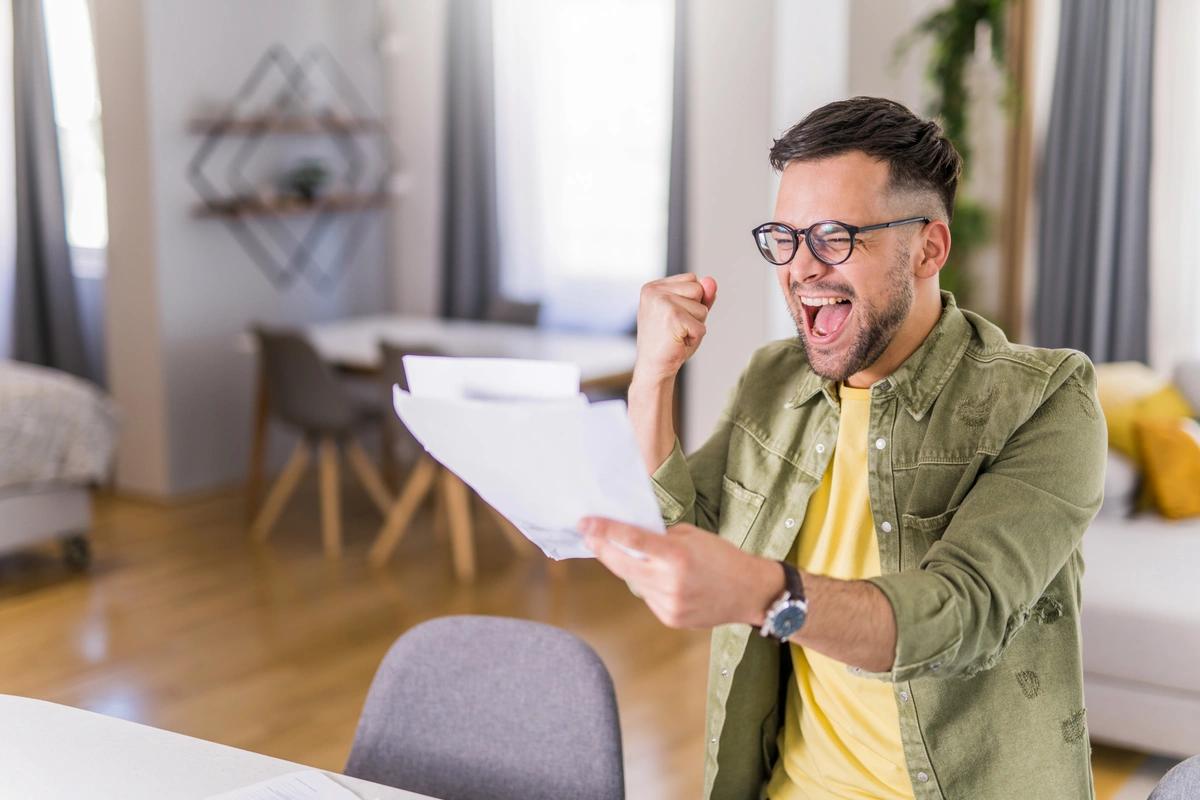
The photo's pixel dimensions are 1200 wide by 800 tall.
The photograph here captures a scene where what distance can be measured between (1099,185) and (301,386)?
10.1ft

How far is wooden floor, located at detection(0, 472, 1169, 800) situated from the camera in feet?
11.2

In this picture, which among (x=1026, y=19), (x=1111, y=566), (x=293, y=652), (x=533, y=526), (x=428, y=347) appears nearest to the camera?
(x=533, y=526)

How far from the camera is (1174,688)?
3.10m

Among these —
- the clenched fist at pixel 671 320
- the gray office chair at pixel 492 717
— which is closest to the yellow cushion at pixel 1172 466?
the gray office chair at pixel 492 717

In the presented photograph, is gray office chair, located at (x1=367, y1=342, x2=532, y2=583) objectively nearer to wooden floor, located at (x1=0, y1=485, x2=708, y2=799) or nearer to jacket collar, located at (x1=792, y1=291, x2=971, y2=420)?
wooden floor, located at (x1=0, y1=485, x2=708, y2=799)

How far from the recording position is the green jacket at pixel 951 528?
131cm

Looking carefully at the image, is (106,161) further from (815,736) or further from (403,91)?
(815,736)

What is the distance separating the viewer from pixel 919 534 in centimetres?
150

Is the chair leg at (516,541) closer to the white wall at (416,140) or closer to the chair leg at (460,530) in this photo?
the chair leg at (460,530)

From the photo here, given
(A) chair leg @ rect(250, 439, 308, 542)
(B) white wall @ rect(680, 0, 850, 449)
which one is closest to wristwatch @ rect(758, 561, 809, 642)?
(B) white wall @ rect(680, 0, 850, 449)

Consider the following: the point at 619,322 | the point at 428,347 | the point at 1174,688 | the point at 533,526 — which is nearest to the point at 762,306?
the point at 428,347

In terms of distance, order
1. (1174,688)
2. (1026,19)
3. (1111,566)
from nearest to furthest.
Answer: (1174,688), (1111,566), (1026,19)

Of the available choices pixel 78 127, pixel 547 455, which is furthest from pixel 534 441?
A: pixel 78 127

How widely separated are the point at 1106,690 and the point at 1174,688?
5.7 inches
